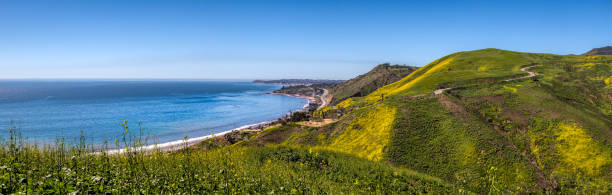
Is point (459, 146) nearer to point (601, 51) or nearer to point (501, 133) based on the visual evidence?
point (501, 133)

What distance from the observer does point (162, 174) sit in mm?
8531

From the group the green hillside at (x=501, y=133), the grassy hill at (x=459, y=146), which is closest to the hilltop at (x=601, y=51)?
the grassy hill at (x=459, y=146)

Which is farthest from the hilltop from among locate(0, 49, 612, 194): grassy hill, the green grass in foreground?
the green grass in foreground

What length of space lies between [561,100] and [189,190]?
4730 cm

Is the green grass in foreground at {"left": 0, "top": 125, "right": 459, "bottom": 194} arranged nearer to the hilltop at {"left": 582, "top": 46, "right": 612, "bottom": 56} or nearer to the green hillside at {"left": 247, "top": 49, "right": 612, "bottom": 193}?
the green hillside at {"left": 247, "top": 49, "right": 612, "bottom": 193}

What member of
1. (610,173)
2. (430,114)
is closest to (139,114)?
(430,114)

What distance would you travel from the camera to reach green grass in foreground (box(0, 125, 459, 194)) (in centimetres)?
501

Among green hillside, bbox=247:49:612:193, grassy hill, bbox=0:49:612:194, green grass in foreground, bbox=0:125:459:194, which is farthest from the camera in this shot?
green hillside, bbox=247:49:612:193

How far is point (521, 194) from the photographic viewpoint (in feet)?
62.6

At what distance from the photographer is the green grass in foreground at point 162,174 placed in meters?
5.01

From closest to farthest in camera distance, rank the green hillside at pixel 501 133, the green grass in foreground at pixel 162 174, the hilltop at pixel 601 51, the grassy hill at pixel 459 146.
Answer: the green grass in foreground at pixel 162 174
the grassy hill at pixel 459 146
the green hillside at pixel 501 133
the hilltop at pixel 601 51

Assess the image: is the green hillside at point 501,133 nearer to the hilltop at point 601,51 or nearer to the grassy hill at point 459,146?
the grassy hill at point 459,146

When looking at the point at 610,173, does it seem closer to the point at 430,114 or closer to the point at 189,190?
the point at 430,114

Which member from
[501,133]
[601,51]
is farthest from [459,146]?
[601,51]
